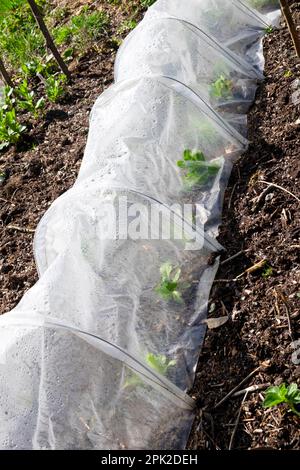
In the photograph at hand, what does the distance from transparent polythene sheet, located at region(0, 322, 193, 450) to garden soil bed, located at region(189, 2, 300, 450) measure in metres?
0.24

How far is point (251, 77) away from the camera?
461 cm

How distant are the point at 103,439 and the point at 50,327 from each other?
55 centimetres

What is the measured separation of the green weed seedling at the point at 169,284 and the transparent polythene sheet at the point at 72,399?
642mm

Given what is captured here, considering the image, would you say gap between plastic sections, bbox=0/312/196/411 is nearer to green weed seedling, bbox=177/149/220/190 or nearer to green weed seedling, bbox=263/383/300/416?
green weed seedling, bbox=263/383/300/416

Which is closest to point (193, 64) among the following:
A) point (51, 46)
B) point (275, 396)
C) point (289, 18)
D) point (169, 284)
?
point (289, 18)

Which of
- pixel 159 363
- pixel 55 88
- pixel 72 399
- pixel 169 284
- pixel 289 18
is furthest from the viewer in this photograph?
pixel 55 88

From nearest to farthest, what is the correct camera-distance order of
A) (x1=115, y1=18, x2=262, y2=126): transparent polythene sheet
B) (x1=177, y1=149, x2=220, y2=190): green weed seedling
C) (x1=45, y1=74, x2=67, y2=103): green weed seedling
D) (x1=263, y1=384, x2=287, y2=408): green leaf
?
(x1=263, y1=384, x2=287, y2=408): green leaf, (x1=177, y1=149, x2=220, y2=190): green weed seedling, (x1=115, y1=18, x2=262, y2=126): transparent polythene sheet, (x1=45, y1=74, x2=67, y2=103): green weed seedling

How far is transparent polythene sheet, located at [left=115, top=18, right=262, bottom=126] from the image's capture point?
4.39 m

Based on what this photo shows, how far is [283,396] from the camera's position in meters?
2.51

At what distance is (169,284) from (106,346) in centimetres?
68

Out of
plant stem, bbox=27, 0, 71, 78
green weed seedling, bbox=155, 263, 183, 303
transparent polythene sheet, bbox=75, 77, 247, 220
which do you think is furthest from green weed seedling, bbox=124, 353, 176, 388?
plant stem, bbox=27, 0, 71, 78

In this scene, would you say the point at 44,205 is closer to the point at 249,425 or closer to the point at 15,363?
the point at 15,363

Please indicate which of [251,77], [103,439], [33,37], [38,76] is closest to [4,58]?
Answer: [33,37]

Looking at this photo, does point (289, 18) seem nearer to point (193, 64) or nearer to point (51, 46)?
point (193, 64)
